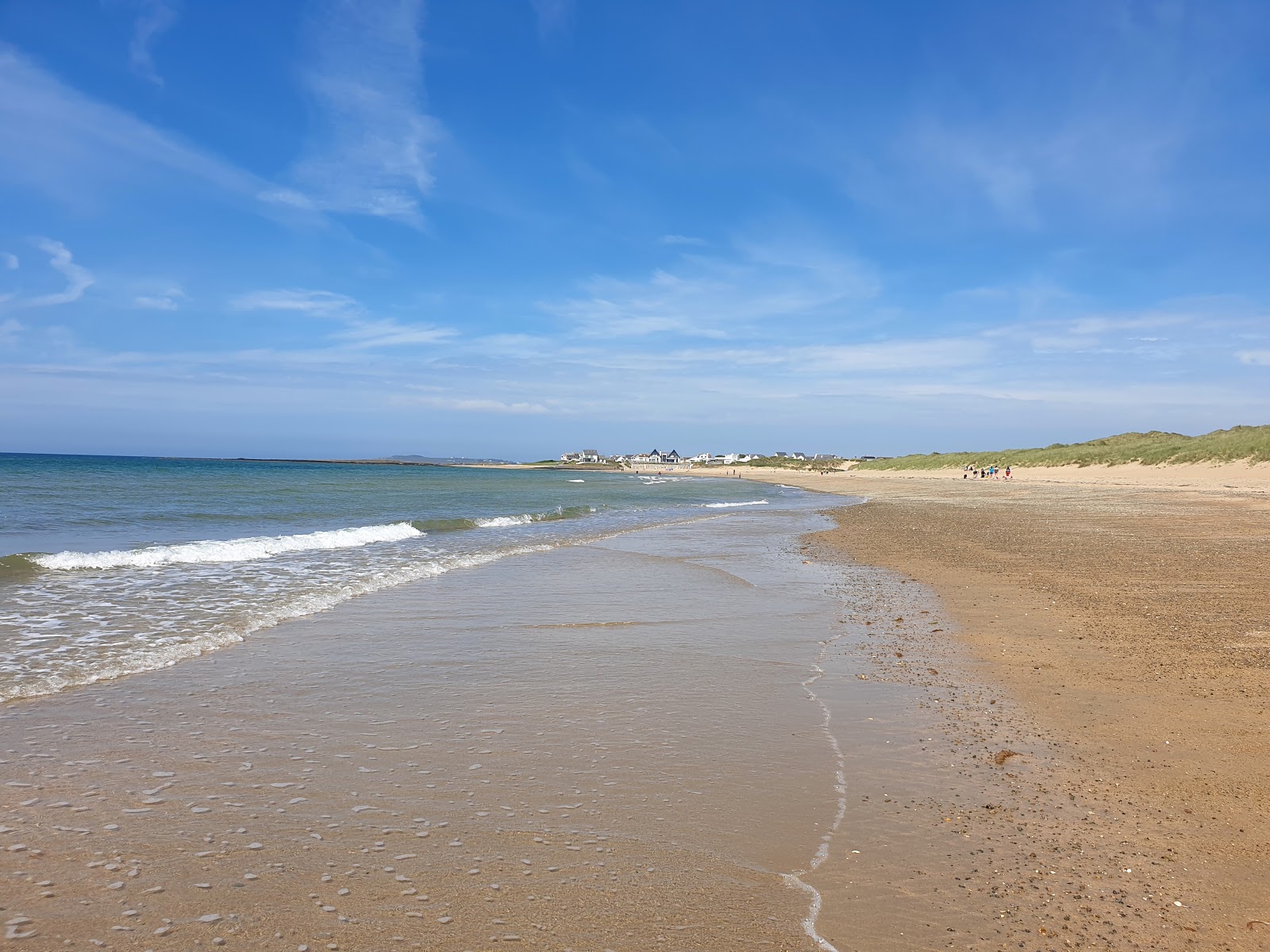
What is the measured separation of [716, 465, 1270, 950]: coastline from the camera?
326 centimetres

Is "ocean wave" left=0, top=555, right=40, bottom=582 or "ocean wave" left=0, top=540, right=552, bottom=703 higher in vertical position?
"ocean wave" left=0, top=555, right=40, bottom=582

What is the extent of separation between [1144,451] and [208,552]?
60963 mm

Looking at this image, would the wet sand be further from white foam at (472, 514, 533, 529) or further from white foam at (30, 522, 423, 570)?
white foam at (472, 514, 533, 529)

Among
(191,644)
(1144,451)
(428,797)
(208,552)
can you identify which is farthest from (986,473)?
(428,797)

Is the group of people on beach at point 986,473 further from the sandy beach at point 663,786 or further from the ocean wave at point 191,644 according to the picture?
the sandy beach at point 663,786

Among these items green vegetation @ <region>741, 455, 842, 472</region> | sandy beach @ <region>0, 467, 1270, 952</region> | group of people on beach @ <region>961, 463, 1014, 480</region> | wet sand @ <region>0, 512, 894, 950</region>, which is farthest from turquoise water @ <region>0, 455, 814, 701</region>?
green vegetation @ <region>741, 455, 842, 472</region>

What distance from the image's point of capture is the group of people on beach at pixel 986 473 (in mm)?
65719

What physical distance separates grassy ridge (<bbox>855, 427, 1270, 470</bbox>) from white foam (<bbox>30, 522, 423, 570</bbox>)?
160ft

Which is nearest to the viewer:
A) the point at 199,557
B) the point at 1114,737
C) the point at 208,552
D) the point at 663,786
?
the point at 663,786

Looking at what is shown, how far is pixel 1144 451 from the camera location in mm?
55188

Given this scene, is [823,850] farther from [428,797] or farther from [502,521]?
[502,521]

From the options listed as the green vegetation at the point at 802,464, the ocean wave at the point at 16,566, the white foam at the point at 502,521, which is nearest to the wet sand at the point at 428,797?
the ocean wave at the point at 16,566

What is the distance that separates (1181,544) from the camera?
15953 mm

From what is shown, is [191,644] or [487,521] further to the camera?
[487,521]
